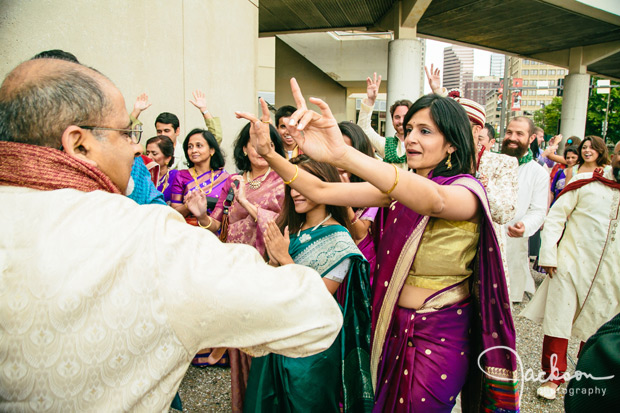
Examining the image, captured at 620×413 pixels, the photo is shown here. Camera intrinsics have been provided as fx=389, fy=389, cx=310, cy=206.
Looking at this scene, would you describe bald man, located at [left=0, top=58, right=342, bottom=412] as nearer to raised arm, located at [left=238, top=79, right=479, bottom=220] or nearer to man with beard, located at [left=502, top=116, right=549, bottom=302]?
raised arm, located at [left=238, top=79, right=479, bottom=220]

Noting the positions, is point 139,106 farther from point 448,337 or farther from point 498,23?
point 498,23

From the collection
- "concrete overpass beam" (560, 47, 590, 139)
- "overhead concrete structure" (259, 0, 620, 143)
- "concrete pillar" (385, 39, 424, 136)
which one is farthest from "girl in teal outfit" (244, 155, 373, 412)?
"concrete overpass beam" (560, 47, 590, 139)

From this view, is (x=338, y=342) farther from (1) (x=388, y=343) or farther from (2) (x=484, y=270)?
(2) (x=484, y=270)

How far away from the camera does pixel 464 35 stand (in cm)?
1250

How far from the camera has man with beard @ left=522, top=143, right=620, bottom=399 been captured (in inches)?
110

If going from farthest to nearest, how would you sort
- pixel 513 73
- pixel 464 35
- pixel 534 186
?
pixel 513 73
pixel 464 35
pixel 534 186

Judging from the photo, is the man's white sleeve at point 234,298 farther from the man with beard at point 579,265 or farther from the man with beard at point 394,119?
the man with beard at point 394,119

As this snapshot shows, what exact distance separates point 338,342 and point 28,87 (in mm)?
1693

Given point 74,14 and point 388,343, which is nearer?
point 388,343

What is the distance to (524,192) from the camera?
409 centimetres

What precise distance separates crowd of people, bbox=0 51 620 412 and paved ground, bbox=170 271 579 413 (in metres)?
0.10

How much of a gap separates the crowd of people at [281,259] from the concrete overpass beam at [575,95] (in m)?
13.4

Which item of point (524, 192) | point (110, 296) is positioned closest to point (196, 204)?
point (110, 296)

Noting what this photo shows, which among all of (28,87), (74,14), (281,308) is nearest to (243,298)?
(281,308)
